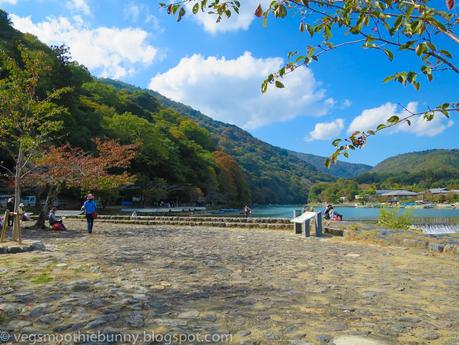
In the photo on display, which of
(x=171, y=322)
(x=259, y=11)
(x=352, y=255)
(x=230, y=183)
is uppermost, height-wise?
(x=230, y=183)

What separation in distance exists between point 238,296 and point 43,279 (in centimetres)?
295

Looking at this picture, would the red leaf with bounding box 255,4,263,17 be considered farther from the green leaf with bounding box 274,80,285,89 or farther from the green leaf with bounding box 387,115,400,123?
the green leaf with bounding box 387,115,400,123

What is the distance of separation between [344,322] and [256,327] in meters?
0.97

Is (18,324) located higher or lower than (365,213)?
higher

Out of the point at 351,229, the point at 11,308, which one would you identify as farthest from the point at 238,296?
the point at 351,229

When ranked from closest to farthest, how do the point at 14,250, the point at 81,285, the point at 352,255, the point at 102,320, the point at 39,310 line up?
the point at 102,320, the point at 39,310, the point at 81,285, the point at 14,250, the point at 352,255

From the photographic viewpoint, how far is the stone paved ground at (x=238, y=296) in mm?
3410

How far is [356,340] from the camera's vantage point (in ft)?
10.4

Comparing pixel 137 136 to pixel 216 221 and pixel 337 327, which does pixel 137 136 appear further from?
pixel 337 327

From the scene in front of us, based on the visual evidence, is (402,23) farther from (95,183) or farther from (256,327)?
(95,183)

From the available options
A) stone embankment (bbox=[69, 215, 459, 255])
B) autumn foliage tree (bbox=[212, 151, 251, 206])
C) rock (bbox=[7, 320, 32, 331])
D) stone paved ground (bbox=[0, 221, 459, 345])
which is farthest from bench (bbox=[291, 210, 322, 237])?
autumn foliage tree (bbox=[212, 151, 251, 206])

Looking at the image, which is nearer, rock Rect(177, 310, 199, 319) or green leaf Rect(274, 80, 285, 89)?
green leaf Rect(274, 80, 285, 89)

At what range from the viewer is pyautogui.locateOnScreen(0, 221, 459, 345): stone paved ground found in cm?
341

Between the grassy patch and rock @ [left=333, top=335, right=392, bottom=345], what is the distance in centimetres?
408
